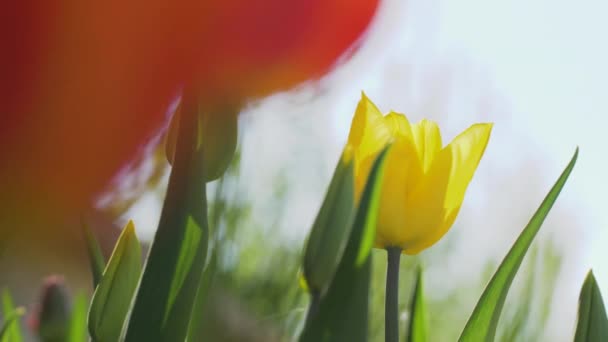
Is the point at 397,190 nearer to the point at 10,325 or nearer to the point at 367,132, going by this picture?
the point at 367,132

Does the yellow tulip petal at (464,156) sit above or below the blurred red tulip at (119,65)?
below

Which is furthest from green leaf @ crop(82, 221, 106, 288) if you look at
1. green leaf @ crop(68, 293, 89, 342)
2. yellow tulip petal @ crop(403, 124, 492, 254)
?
yellow tulip petal @ crop(403, 124, 492, 254)

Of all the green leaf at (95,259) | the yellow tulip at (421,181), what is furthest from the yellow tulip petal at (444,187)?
the green leaf at (95,259)

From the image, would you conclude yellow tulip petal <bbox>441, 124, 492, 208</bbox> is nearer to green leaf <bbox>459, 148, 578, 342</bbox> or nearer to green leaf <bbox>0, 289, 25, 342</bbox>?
green leaf <bbox>459, 148, 578, 342</bbox>

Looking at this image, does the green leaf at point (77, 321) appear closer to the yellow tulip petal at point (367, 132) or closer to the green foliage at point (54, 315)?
the green foliage at point (54, 315)

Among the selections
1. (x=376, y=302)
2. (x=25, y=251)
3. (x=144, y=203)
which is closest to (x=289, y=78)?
(x=144, y=203)
